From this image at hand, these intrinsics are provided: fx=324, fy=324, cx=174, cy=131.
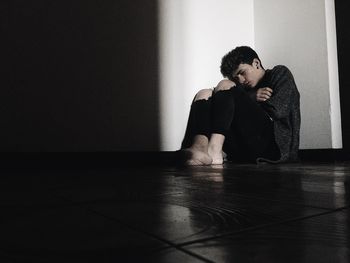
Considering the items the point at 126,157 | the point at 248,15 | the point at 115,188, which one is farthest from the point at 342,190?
the point at 248,15

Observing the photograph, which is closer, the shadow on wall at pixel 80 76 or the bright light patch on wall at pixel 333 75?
the shadow on wall at pixel 80 76

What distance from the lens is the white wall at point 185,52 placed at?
79.4 inches

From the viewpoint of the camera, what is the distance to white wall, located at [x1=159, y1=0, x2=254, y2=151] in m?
2.02

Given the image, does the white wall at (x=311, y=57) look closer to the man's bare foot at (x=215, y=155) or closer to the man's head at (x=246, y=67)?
the man's head at (x=246, y=67)

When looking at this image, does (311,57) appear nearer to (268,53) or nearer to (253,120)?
(268,53)

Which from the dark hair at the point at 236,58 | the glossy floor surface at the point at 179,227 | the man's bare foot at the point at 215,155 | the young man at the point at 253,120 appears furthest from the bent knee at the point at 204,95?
the glossy floor surface at the point at 179,227

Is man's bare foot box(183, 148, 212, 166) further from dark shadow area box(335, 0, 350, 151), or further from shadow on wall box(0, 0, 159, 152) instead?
dark shadow area box(335, 0, 350, 151)

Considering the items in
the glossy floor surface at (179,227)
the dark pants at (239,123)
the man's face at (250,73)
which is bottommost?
the glossy floor surface at (179,227)

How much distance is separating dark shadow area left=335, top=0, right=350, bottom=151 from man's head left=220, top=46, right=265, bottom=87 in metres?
0.47

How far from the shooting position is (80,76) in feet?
6.11

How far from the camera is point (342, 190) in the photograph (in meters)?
0.66

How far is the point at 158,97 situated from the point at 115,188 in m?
1.29

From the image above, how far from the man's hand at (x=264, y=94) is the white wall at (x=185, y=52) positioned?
41 centimetres

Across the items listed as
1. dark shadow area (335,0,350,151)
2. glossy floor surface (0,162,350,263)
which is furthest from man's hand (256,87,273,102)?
glossy floor surface (0,162,350,263)
